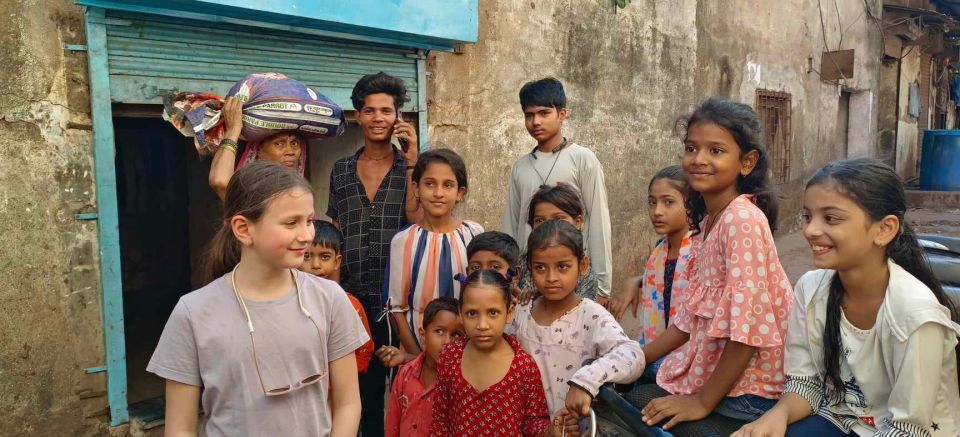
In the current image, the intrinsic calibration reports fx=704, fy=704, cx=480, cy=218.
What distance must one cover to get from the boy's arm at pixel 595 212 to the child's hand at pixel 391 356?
1005 mm

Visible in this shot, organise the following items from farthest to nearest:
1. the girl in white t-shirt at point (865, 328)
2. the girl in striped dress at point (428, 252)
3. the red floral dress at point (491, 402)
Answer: the girl in striped dress at point (428, 252)
the red floral dress at point (491, 402)
the girl in white t-shirt at point (865, 328)

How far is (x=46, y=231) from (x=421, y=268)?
165cm

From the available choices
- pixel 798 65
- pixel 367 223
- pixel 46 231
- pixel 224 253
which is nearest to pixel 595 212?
pixel 367 223

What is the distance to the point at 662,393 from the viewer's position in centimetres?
221

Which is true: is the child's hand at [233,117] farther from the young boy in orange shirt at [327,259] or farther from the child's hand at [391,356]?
the child's hand at [391,356]

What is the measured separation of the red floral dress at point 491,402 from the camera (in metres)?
2.31

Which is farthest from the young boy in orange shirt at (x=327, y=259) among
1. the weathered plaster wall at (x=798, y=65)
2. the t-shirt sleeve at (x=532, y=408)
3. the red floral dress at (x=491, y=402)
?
the weathered plaster wall at (x=798, y=65)

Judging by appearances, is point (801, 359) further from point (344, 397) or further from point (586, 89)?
point (586, 89)

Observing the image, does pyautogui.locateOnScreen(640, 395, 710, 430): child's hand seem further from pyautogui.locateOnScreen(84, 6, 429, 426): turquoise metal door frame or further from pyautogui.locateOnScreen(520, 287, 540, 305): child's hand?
pyautogui.locateOnScreen(84, 6, 429, 426): turquoise metal door frame

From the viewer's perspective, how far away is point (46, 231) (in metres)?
3.04

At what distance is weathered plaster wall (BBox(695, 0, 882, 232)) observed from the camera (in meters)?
7.95

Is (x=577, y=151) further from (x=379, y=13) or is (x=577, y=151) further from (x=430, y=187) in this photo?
(x=379, y=13)

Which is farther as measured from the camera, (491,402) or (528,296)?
(528,296)

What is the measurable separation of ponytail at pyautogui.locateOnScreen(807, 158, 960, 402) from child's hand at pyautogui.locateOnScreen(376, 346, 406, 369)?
1615 mm
